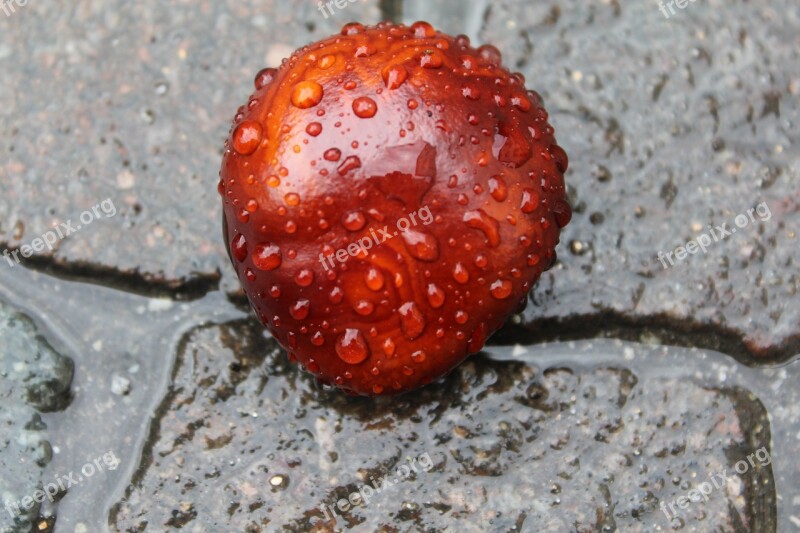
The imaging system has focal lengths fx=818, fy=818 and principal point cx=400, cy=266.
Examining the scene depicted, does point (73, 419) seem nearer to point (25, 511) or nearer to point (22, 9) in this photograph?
point (25, 511)

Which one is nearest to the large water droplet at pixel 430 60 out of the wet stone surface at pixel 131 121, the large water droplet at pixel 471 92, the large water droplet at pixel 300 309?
the large water droplet at pixel 471 92

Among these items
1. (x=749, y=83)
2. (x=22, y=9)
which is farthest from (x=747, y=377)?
(x=22, y=9)

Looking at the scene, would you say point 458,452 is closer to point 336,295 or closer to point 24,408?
point 336,295

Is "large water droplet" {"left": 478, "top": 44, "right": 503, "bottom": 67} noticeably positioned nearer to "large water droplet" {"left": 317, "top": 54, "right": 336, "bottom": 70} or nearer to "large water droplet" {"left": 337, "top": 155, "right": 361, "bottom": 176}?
"large water droplet" {"left": 317, "top": 54, "right": 336, "bottom": 70}

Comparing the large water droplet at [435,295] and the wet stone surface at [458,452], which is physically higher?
the large water droplet at [435,295]

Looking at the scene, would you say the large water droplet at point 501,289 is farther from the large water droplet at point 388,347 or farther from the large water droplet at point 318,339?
the large water droplet at point 318,339

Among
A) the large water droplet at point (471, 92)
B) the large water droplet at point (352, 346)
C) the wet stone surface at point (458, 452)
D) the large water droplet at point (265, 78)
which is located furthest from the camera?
the wet stone surface at point (458, 452)
